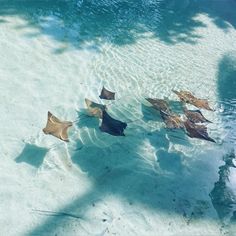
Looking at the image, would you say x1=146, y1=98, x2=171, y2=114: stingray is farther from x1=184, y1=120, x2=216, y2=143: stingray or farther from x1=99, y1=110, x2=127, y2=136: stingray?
x1=99, y1=110, x2=127, y2=136: stingray

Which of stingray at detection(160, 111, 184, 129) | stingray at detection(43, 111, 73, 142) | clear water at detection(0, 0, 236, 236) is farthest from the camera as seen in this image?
stingray at detection(160, 111, 184, 129)

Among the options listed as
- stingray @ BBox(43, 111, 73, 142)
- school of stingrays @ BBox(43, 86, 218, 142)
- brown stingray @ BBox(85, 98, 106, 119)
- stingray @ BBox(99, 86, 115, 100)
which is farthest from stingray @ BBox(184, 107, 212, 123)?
stingray @ BBox(43, 111, 73, 142)

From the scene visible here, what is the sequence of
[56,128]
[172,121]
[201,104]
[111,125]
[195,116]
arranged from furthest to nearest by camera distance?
[201,104] → [195,116] → [172,121] → [111,125] → [56,128]

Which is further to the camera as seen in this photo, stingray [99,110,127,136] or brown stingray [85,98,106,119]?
brown stingray [85,98,106,119]

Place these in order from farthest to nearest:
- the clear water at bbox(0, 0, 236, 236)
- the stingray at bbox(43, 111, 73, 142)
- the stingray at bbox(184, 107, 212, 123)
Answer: the stingray at bbox(184, 107, 212, 123) → the stingray at bbox(43, 111, 73, 142) → the clear water at bbox(0, 0, 236, 236)

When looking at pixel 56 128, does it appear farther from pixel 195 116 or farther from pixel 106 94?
pixel 195 116

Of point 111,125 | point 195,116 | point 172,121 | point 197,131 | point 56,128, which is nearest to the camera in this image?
point 56,128

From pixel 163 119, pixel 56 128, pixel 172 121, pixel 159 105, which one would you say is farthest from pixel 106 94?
pixel 56 128
